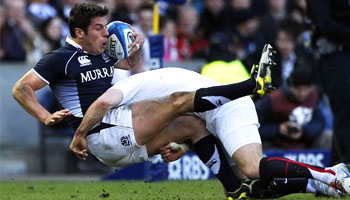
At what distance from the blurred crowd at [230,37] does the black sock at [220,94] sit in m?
3.83

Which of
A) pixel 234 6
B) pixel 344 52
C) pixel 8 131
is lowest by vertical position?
pixel 8 131

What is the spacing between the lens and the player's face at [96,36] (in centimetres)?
856

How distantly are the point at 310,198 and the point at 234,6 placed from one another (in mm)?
8679

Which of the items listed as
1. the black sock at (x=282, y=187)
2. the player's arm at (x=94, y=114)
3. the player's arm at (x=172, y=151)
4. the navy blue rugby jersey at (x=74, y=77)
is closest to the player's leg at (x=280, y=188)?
the black sock at (x=282, y=187)

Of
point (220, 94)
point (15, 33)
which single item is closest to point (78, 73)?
point (220, 94)

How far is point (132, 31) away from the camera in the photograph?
9.01m

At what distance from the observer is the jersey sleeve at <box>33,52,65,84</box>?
8.31m

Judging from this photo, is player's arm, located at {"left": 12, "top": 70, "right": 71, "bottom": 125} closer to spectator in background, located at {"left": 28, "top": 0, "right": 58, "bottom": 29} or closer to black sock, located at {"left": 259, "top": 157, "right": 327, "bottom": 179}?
black sock, located at {"left": 259, "top": 157, "right": 327, "bottom": 179}

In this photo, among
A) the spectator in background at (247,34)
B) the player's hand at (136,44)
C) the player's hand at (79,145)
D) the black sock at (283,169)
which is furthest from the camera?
the spectator in background at (247,34)

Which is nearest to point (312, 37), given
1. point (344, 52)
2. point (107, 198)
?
point (344, 52)

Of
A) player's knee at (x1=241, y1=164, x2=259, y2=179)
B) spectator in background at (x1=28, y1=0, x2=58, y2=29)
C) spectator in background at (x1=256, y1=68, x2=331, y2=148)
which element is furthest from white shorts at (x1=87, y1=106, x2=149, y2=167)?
spectator in background at (x1=28, y1=0, x2=58, y2=29)

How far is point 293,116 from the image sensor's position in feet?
42.3

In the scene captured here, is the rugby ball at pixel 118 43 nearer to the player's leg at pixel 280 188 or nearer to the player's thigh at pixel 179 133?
the player's thigh at pixel 179 133

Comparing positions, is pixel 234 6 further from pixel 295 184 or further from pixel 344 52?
pixel 295 184
